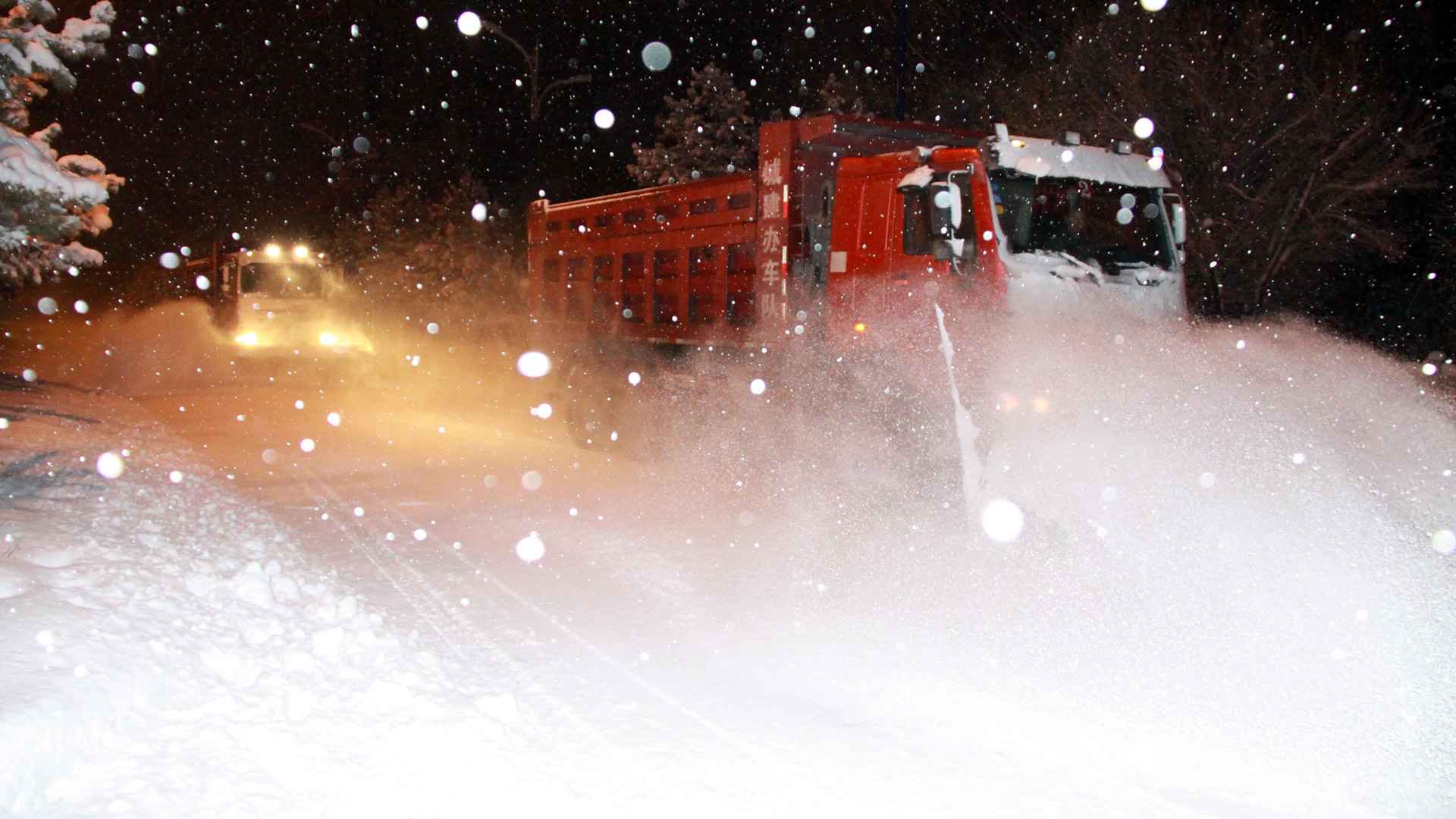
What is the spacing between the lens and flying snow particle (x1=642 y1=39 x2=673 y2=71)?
32.3m

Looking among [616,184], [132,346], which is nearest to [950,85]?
[616,184]

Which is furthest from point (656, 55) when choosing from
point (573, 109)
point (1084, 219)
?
point (1084, 219)

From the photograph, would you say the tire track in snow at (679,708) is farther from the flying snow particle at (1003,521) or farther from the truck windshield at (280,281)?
the truck windshield at (280,281)

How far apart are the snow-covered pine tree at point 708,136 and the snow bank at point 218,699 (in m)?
15.7

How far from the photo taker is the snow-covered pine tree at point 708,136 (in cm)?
2103

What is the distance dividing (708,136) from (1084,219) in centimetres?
1432

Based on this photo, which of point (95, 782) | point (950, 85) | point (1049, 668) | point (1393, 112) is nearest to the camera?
point (95, 782)

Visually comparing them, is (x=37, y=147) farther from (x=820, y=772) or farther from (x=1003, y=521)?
(x=820, y=772)

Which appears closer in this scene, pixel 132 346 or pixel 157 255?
pixel 132 346

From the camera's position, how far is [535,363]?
1446cm

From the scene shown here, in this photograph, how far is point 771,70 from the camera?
28.2 meters

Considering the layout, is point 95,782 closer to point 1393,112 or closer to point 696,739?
point 696,739

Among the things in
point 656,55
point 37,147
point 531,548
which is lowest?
point 531,548

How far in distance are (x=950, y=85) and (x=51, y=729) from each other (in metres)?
21.8
